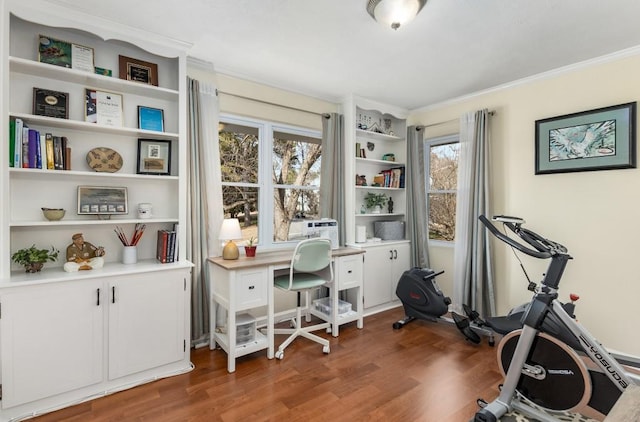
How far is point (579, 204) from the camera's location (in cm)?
285

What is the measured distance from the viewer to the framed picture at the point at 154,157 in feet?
8.31

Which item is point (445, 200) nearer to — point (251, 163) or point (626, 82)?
point (626, 82)

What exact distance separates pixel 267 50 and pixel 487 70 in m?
2.03

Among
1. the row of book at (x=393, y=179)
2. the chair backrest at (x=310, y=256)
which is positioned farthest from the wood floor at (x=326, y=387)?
the row of book at (x=393, y=179)

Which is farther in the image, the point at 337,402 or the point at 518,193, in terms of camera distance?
the point at 518,193

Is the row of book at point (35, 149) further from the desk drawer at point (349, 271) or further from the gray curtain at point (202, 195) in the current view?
the desk drawer at point (349, 271)

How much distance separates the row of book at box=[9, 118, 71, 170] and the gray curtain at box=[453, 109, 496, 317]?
11.9ft

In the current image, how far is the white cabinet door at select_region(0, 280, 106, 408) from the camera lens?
1847 mm

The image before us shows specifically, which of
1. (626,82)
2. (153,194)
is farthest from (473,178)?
(153,194)

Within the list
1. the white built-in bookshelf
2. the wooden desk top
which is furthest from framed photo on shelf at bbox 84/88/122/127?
the wooden desk top

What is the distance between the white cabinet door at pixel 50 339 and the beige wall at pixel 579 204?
3.66m

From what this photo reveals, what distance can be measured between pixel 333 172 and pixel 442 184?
146 cm

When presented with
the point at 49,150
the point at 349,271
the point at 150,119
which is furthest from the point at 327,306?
the point at 49,150

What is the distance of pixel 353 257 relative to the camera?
3314 millimetres
